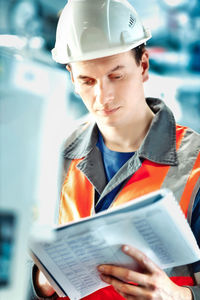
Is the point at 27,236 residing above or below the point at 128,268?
above

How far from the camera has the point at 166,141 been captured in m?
1.67

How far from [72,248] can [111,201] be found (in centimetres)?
41

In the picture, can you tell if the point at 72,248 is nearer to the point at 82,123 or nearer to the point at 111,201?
the point at 111,201

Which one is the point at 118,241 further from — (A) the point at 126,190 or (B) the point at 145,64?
(B) the point at 145,64

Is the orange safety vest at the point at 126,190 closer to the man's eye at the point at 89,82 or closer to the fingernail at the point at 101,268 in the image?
the fingernail at the point at 101,268

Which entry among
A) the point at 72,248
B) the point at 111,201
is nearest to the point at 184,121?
the point at 111,201

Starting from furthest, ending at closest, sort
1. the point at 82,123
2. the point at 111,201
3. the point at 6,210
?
the point at 82,123
the point at 111,201
the point at 6,210

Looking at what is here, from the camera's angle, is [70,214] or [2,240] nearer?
[2,240]

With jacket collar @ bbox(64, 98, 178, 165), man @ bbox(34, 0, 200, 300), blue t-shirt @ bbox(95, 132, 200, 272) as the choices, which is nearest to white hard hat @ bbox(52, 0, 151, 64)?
man @ bbox(34, 0, 200, 300)

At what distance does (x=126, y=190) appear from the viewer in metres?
1.58

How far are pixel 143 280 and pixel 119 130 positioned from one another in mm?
706

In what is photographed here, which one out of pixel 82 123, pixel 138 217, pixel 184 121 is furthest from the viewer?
pixel 184 121

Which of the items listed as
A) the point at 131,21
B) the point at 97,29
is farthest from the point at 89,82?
the point at 131,21

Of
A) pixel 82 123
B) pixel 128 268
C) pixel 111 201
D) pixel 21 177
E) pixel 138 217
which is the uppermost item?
pixel 21 177
